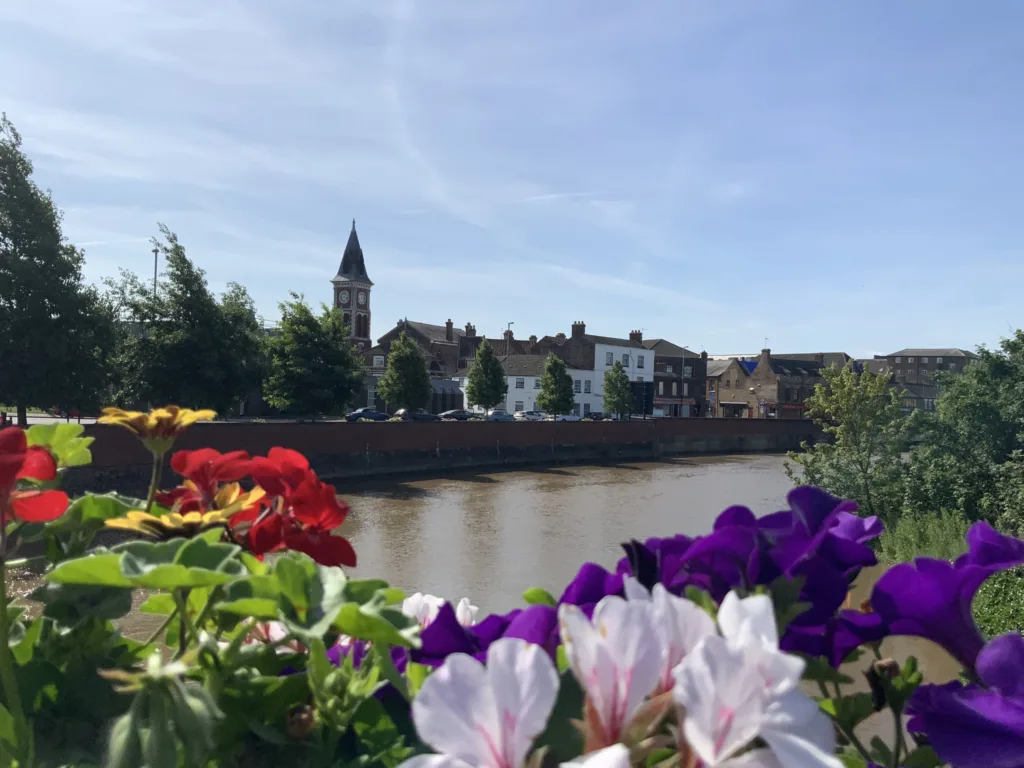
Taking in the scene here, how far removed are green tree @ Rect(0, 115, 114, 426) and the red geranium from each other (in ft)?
78.5

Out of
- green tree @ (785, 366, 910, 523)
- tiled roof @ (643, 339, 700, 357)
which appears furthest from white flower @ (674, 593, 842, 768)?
tiled roof @ (643, 339, 700, 357)

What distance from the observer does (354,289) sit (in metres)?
81.4

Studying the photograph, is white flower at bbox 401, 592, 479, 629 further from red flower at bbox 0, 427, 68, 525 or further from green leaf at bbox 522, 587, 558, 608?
red flower at bbox 0, 427, 68, 525

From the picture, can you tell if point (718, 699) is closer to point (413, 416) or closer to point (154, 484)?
point (154, 484)

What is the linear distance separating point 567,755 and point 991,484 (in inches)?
705

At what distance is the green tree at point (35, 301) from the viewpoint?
2127cm

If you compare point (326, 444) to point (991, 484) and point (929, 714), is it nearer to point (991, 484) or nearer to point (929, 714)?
point (991, 484)

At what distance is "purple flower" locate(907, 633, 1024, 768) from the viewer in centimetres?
62

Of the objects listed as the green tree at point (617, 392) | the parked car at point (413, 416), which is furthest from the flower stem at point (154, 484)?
the green tree at point (617, 392)

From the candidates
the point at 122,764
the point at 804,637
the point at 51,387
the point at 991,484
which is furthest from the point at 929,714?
the point at 51,387

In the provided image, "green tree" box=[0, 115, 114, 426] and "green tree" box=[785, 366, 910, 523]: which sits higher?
"green tree" box=[0, 115, 114, 426]

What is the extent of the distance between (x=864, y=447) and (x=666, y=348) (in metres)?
57.6

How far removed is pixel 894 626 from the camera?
79cm

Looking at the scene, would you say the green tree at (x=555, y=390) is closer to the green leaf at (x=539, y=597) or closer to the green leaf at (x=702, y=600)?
the green leaf at (x=539, y=597)
